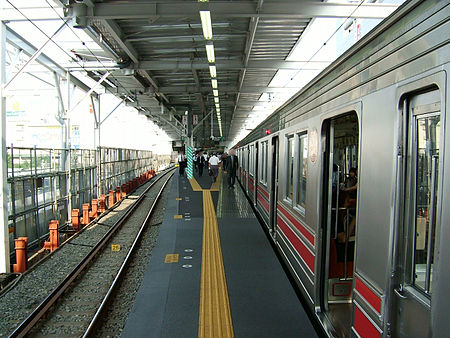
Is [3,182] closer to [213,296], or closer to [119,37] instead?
[119,37]

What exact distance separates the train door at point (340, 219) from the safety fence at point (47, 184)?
262 inches

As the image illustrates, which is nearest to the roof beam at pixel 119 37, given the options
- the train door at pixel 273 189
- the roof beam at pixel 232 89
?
the train door at pixel 273 189

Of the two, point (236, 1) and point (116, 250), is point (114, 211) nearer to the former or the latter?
point (116, 250)

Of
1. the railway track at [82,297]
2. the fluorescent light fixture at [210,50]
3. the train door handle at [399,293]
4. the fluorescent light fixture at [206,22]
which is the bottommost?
the railway track at [82,297]

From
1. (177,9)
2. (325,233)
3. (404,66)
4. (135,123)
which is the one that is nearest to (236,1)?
(177,9)

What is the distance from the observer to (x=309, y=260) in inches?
155

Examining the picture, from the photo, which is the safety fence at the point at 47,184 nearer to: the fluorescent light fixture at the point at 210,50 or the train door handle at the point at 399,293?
the fluorescent light fixture at the point at 210,50

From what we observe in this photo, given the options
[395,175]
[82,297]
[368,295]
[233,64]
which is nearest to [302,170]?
[368,295]

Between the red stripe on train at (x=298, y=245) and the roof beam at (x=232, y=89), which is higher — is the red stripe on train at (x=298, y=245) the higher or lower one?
the lower one

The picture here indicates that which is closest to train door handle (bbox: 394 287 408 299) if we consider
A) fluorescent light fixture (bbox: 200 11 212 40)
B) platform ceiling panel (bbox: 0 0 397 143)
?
platform ceiling panel (bbox: 0 0 397 143)

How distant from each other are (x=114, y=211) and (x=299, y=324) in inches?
435

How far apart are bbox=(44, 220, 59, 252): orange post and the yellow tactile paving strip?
3835 mm

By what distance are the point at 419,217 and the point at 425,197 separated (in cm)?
12

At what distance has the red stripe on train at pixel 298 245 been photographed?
3896 millimetres
